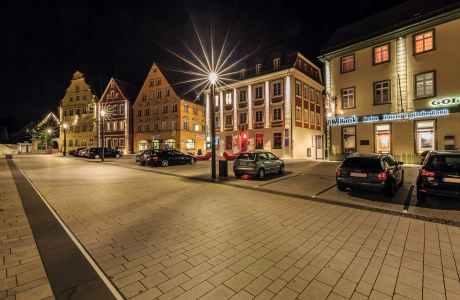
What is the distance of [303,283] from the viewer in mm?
3158

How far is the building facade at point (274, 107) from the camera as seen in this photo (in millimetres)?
29016

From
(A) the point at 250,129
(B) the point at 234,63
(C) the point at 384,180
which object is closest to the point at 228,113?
(A) the point at 250,129

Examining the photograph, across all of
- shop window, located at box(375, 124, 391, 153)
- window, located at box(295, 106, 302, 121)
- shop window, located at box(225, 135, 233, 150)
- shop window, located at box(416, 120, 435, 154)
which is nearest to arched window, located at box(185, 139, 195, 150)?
shop window, located at box(225, 135, 233, 150)

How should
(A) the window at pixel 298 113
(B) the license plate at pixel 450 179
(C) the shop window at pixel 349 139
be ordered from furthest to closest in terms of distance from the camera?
(A) the window at pixel 298 113 → (C) the shop window at pixel 349 139 → (B) the license plate at pixel 450 179

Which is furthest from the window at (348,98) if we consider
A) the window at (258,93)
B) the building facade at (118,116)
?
the building facade at (118,116)

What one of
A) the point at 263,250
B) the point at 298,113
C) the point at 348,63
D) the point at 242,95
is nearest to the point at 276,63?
the point at 242,95

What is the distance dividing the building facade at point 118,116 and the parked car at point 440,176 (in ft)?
156

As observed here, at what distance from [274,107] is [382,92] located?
12711 millimetres

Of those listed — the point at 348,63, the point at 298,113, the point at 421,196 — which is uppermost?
the point at 348,63

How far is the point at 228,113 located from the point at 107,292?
32.4 metres

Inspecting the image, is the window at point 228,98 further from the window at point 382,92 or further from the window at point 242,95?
the window at point 382,92

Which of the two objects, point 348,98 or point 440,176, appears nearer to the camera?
point 440,176

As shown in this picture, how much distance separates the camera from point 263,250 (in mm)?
4164

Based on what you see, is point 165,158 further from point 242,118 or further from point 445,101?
point 445,101
